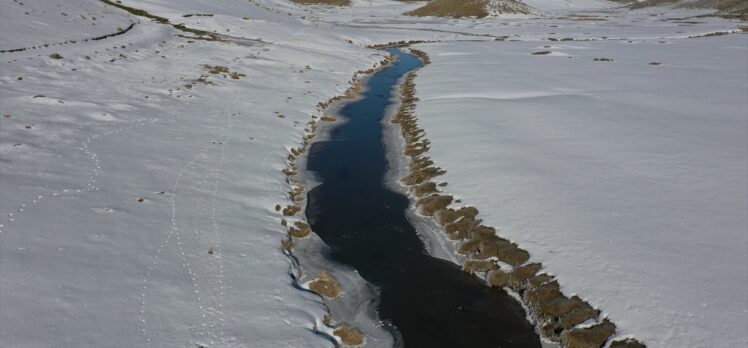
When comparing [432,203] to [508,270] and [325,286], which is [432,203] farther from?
[325,286]

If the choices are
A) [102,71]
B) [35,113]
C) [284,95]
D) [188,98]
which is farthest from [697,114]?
[102,71]

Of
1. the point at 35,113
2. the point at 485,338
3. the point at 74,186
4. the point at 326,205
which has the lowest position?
the point at 485,338

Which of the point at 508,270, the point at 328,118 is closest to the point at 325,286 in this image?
the point at 508,270

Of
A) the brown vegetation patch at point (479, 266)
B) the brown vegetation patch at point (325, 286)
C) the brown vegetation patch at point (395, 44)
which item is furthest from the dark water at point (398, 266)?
the brown vegetation patch at point (395, 44)

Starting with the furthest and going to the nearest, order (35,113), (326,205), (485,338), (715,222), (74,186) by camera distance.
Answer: (35,113)
(326,205)
(74,186)
(715,222)
(485,338)

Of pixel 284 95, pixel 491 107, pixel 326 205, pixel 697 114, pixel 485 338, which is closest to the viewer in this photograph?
pixel 485 338

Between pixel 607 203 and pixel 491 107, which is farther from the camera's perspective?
pixel 491 107

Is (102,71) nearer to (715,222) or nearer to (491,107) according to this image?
(491,107)
